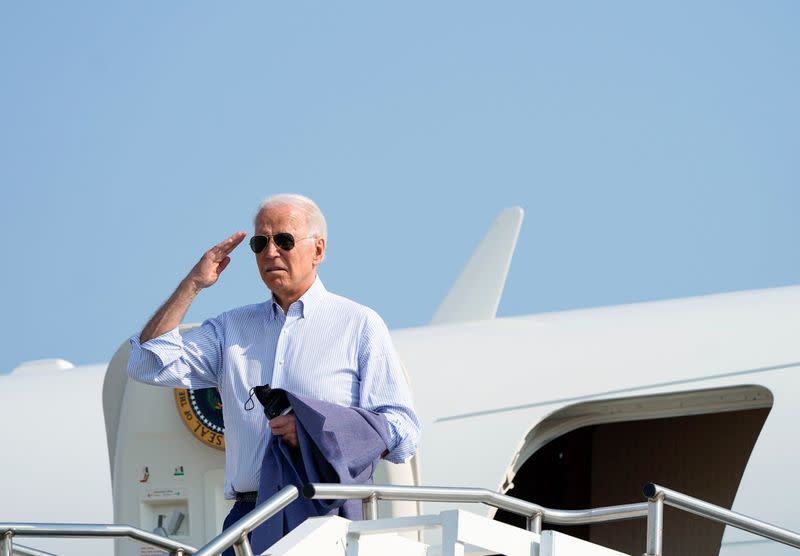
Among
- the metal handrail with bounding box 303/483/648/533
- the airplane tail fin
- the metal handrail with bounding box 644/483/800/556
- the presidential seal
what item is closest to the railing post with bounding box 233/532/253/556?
the metal handrail with bounding box 303/483/648/533

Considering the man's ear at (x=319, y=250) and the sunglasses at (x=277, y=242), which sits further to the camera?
the man's ear at (x=319, y=250)

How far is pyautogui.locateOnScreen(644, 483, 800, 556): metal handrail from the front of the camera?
16.5ft

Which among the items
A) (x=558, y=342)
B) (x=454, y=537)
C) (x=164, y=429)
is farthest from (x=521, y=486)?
Answer: (x=454, y=537)

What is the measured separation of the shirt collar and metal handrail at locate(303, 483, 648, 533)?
910mm

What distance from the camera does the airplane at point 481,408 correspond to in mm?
7285

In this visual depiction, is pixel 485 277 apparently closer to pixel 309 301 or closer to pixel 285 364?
pixel 309 301

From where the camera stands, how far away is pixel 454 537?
4.34 m

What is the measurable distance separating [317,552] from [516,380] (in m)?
3.75

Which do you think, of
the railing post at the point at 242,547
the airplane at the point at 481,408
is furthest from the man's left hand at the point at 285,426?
the airplane at the point at 481,408

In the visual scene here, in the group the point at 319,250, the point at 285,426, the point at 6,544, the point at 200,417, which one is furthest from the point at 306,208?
the point at 200,417

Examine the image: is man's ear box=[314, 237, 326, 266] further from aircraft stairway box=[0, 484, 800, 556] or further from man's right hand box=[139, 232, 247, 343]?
aircraft stairway box=[0, 484, 800, 556]

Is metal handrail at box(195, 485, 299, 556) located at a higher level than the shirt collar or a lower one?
lower

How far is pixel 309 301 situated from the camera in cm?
531

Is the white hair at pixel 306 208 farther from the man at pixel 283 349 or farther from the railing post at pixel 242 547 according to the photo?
the railing post at pixel 242 547
